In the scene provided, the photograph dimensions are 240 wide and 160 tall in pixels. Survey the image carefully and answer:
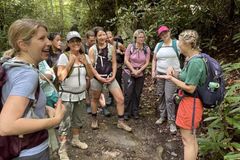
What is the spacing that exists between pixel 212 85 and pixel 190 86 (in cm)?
26

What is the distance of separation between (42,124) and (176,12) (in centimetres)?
805

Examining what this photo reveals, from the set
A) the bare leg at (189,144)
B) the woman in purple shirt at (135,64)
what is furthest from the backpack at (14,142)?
the woman in purple shirt at (135,64)

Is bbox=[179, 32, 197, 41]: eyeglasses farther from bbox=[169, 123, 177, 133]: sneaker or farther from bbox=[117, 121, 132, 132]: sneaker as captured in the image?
bbox=[117, 121, 132, 132]: sneaker

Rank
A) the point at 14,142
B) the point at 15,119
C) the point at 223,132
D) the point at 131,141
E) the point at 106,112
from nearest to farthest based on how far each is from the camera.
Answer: the point at 15,119
the point at 14,142
the point at 223,132
the point at 131,141
the point at 106,112

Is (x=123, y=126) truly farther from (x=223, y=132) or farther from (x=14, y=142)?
(x=14, y=142)

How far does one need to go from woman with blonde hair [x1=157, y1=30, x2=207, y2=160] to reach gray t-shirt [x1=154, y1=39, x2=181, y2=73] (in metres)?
1.62

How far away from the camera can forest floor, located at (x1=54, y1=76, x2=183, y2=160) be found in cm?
514

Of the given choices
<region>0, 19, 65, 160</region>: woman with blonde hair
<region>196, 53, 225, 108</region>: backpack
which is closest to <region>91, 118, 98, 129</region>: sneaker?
<region>196, 53, 225, 108</region>: backpack

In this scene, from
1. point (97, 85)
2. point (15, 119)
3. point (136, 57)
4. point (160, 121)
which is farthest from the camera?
point (160, 121)

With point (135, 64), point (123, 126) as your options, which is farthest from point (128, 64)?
point (123, 126)

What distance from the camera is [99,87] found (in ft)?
19.0

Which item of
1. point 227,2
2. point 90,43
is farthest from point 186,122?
point 227,2

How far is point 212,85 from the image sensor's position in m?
3.88

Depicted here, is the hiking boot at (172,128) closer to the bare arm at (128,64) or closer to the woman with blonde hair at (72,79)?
the bare arm at (128,64)
